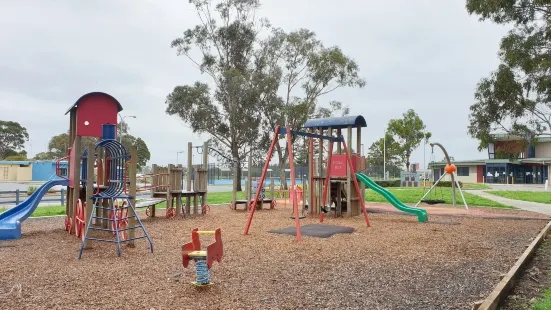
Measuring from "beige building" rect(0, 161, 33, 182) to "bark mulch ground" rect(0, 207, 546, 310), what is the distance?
56.5 metres

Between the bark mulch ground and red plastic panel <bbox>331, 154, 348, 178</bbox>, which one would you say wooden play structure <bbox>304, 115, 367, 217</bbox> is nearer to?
red plastic panel <bbox>331, 154, 348, 178</bbox>

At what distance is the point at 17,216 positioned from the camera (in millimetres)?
9008

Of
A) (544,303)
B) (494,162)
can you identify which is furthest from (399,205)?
(494,162)

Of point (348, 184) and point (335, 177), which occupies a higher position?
point (335, 177)

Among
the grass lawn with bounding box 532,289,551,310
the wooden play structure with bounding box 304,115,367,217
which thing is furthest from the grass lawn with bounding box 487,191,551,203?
the grass lawn with bounding box 532,289,551,310

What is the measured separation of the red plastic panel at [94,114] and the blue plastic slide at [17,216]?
1435mm

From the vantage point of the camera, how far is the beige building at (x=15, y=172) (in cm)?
5822

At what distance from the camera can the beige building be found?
2292 inches

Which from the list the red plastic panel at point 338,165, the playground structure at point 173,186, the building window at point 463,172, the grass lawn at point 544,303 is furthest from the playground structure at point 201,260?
the building window at point 463,172

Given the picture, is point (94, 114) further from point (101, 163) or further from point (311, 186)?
point (311, 186)

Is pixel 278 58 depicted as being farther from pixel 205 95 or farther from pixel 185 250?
pixel 185 250

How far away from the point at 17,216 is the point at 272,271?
633cm

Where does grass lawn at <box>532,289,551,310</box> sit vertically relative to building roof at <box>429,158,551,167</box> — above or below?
below

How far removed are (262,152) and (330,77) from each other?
8407mm
